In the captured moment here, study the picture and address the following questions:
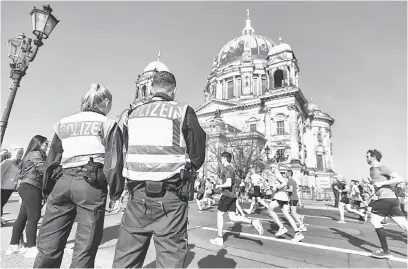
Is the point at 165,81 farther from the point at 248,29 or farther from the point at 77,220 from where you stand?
the point at 248,29

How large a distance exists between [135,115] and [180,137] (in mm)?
502

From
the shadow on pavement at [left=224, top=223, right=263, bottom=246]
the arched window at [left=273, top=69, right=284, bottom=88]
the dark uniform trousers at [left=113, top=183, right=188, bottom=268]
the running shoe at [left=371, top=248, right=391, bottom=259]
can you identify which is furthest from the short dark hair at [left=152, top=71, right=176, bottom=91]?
the arched window at [left=273, top=69, right=284, bottom=88]

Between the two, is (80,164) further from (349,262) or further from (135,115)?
(349,262)

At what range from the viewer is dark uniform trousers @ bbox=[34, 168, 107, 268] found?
7.57 ft

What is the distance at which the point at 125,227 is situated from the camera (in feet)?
6.97

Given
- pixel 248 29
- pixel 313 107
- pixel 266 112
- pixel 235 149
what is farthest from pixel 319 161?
pixel 248 29

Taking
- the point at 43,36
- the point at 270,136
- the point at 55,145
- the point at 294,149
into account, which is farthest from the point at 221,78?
the point at 55,145

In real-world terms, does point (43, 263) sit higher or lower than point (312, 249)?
higher

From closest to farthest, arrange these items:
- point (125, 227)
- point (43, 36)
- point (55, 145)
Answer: point (125, 227)
point (55, 145)
point (43, 36)

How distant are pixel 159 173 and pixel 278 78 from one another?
45.5 meters

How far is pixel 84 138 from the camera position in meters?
2.63

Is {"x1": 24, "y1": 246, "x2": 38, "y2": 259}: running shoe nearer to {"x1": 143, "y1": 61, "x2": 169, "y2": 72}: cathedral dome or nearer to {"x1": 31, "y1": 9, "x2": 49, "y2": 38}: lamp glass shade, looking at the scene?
{"x1": 31, "y1": 9, "x2": 49, "y2": 38}: lamp glass shade

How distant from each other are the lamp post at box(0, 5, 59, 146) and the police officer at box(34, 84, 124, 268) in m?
4.70

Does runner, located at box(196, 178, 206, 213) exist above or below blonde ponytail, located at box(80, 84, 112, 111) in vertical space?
below
